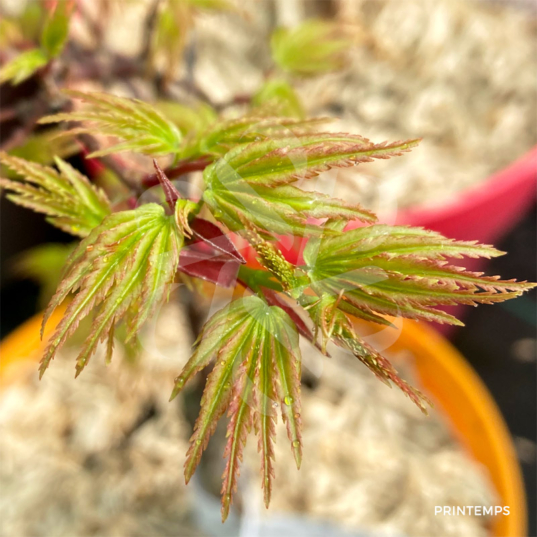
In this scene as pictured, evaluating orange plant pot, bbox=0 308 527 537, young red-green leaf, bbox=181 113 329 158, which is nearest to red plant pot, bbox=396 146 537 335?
orange plant pot, bbox=0 308 527 537

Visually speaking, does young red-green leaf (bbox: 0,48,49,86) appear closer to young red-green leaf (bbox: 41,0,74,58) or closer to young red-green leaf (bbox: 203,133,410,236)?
young red-green leaf (bbox: 41,0,74,58)

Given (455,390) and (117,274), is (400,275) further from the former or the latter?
(455,390)

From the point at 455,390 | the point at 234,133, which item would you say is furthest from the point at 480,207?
the point at 234,133

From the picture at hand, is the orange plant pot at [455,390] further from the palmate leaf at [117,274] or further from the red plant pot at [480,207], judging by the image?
the palmate leaf at [117,274]

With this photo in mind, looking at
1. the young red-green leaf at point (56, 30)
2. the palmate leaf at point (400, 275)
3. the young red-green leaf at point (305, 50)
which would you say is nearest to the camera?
the palmate leaf at point (400, 275)

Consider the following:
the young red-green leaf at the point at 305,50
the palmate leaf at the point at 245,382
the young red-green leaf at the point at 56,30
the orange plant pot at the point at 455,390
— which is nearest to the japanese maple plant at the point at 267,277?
the palmate leaf at the point at 245,382

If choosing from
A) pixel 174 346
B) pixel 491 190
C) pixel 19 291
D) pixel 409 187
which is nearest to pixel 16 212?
pixel 19 291
